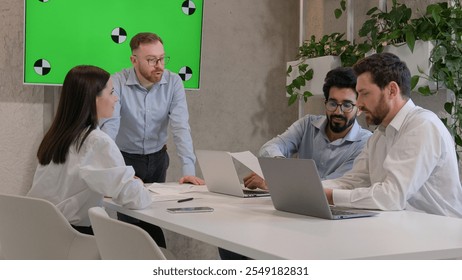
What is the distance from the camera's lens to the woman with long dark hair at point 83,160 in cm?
251

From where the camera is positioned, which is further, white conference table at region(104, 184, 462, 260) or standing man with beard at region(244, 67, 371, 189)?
standing man with beard at region(244, 67, 371, 189)

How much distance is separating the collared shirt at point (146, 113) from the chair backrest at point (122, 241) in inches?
87.1

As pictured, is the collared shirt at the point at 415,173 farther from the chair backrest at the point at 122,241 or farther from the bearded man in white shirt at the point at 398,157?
the chair backrest at the point at 122,241

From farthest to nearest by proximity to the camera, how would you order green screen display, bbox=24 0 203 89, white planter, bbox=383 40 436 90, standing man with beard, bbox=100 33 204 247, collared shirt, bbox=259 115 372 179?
green screen display, bbox=24 0 203 89 < standing man with beard, bbox=100 33 204 247 < white planter, bbox=383 40 436 90 < collared shirt, bbox=259 115 372 179

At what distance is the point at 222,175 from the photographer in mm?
3078

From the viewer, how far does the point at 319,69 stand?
4.55 meters

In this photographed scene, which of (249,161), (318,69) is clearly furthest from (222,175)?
(318,69)

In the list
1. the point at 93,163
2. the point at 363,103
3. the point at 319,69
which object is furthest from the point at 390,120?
the point at 319,69

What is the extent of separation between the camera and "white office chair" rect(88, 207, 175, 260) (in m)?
1.47

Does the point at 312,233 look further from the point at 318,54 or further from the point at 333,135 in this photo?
the point at 318,54

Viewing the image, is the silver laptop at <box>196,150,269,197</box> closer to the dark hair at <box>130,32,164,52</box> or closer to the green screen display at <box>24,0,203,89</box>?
the dark hair at <box>130,32,164,52</box>

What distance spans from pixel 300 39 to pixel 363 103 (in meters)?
2.44

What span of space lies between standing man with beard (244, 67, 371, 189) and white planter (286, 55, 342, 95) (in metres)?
0.67

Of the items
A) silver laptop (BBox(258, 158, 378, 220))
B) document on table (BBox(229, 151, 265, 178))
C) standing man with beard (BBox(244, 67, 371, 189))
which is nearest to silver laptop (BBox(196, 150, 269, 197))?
document on table (BBox(229, 151, 265, 178))
